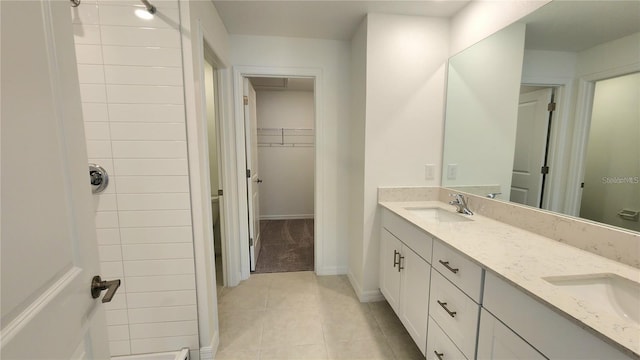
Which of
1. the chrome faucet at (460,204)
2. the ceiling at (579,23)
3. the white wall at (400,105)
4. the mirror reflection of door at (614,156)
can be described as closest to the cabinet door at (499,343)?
the mirror reflection of door at (614,156)

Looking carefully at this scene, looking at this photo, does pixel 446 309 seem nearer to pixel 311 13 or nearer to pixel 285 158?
pixel 311 13

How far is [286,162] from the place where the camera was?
442cm

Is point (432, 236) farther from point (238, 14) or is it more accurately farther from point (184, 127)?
point (238, 14)

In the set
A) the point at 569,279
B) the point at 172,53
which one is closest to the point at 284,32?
the point at 172,53

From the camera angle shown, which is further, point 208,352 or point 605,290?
point 208,352

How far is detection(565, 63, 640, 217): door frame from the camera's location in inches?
44.9

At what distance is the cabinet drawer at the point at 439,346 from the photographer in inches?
46.0

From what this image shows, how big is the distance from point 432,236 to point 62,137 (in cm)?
145

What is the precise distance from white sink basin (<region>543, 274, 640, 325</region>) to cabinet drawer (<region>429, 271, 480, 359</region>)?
12.2 inches

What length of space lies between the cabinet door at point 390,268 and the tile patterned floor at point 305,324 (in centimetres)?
22

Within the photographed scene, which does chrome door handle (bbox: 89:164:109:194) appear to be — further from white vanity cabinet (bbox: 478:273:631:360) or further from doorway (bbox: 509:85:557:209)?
doorway (bbox: 509:85:557:209)

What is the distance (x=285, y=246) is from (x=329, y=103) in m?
1.95

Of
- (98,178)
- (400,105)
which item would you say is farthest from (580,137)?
(98,178)

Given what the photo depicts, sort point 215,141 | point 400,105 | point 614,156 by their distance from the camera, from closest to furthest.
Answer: point 614,156 < point 400,105 < point 215,141
